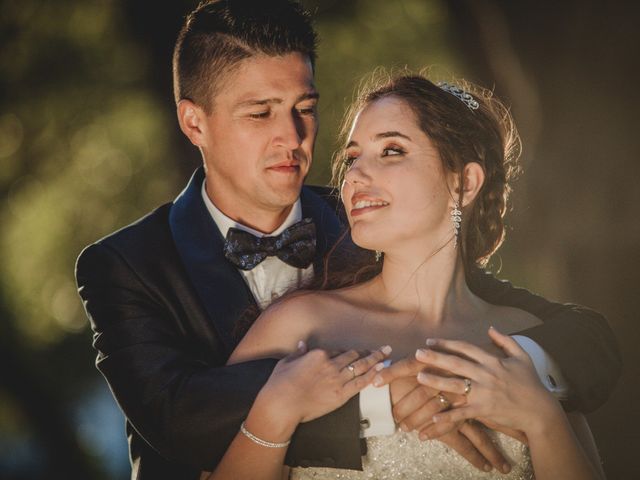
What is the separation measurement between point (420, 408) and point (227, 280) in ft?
2.71

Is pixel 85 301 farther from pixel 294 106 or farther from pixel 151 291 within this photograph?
pixel 294 106

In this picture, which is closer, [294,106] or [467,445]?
[467,445]

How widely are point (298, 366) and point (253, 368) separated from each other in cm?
14

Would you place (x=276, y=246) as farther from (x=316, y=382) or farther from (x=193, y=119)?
(x=316, y=382)

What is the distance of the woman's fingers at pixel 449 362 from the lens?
1.86 m

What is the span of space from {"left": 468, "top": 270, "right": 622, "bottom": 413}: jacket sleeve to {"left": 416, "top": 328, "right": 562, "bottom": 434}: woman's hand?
0.19m

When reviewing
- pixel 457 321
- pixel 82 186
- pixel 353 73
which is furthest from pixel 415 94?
pixel 82 186

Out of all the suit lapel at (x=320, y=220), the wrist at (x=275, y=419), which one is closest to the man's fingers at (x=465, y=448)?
the wrist at (x=275, y=419)

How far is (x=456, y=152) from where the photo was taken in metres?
2.20

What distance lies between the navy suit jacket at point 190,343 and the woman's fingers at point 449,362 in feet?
0.64

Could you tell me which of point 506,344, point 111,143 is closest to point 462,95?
point 506,344

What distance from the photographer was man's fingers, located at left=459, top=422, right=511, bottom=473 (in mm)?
1971

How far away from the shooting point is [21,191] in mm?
4621

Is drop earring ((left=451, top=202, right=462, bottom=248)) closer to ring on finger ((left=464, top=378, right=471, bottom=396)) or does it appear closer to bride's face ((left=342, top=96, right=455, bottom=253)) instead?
bride's face ((left=342, top=96, right=455, bottom=253))
